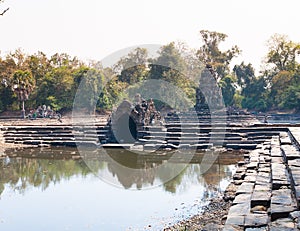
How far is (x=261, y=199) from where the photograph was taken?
668 centimetres

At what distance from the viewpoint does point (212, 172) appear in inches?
520

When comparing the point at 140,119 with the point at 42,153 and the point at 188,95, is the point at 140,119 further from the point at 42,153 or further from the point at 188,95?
the point at 188,95

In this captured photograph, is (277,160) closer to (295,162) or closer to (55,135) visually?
(295,162)

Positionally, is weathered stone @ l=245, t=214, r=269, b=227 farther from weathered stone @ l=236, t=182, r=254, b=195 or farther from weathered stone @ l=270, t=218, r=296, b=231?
weathered stone @ l=236, t=182, r=254, b=195

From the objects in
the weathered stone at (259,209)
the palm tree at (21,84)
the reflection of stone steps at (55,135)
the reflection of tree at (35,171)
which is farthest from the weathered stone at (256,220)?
the palm tree at (21,84)

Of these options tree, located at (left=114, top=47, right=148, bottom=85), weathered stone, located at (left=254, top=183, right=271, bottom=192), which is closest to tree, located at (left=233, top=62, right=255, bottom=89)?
tree, located at (left=114, top=47, right=148, bottom=85)

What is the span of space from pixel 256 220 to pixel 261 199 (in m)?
1.02

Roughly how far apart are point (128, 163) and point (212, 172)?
3889 mm

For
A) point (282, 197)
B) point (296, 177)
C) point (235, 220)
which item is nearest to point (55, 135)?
point (296, 177)

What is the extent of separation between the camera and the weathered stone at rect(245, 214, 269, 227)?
5.57 metres

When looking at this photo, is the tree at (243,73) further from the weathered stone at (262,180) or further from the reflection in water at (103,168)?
the weathered stone at (262,180)

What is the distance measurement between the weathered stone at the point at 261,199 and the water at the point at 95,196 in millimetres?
1787

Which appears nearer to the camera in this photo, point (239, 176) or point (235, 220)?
point (235, 220)

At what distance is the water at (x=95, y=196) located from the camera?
7938 mm
